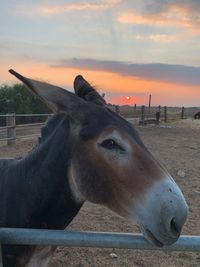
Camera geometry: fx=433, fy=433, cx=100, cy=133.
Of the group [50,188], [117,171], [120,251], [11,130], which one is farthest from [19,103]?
[117,171]

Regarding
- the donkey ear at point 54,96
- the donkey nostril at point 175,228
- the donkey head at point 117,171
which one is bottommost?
the donkey nostril at point 175,228

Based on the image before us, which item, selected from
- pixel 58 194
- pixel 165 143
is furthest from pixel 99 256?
pixel 165 143

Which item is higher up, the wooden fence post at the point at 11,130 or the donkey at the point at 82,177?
the donkey at the point at 82,177

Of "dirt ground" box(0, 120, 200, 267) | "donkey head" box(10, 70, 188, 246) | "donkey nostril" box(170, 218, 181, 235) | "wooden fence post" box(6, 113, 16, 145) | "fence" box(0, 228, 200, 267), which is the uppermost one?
"donkey head" box(10, 70, 188, 246)

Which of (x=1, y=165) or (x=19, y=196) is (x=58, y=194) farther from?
(x=1, y=165)

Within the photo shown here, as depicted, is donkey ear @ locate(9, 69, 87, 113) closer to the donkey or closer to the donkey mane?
the donkey

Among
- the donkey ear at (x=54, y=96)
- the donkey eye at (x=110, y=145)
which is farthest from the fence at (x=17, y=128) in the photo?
the donkey eye at (x=110, y=145)

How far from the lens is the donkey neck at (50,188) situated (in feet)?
9.17

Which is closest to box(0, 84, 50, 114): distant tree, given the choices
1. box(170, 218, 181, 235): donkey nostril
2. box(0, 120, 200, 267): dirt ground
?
box(0, 120, 200, 267): dirt ground

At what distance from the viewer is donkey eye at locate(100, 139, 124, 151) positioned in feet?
8.16

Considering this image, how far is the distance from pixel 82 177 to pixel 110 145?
0.28 meters

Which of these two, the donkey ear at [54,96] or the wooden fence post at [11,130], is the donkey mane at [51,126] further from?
the wooden fence post at [11,130]

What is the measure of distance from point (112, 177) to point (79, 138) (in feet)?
1.16

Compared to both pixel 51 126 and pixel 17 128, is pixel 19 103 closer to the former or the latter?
pixel 17 128
